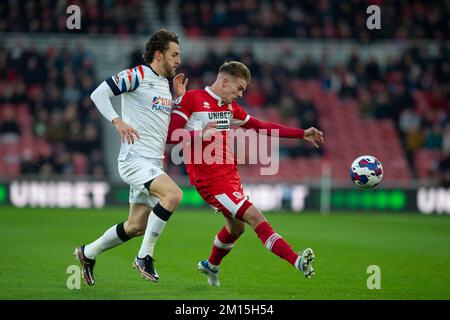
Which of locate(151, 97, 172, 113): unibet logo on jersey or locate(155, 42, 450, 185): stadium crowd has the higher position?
locate(151, 97, 172, 113): unibet logo on jersey

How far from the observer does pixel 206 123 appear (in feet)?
27.0

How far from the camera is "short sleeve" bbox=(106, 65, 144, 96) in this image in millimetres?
7941

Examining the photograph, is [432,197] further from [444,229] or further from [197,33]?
[197,33]

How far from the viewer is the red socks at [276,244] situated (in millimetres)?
7699

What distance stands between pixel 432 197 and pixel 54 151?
10.3 meters

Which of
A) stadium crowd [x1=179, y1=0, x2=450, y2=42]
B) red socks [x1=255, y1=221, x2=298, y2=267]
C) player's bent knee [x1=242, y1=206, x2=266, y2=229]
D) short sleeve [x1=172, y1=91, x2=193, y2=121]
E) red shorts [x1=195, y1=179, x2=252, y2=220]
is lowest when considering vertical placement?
red socks [x1=255, y1=221, x2=298, y2=267]

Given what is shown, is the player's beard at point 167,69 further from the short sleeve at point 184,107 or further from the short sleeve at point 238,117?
the short sleeve at point 238,117

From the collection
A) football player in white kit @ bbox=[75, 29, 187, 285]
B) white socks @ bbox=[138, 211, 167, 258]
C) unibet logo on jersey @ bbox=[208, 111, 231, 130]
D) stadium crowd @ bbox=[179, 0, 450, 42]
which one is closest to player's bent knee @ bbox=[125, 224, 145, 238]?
football player in white kit @ bbox=[75, 29, 187, 285]

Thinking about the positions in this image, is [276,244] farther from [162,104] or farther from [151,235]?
[162,104]

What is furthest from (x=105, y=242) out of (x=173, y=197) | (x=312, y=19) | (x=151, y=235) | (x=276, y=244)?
(x=312, y=19)

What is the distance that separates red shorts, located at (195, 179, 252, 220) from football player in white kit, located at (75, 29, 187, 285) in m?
0.37

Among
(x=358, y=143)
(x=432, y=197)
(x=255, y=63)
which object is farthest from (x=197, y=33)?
(x=432, y=197)

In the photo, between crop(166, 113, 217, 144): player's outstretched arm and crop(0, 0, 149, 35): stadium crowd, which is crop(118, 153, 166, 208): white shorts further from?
crop(0, 0, 149, 35): stadium crowd

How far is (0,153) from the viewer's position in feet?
74.5
